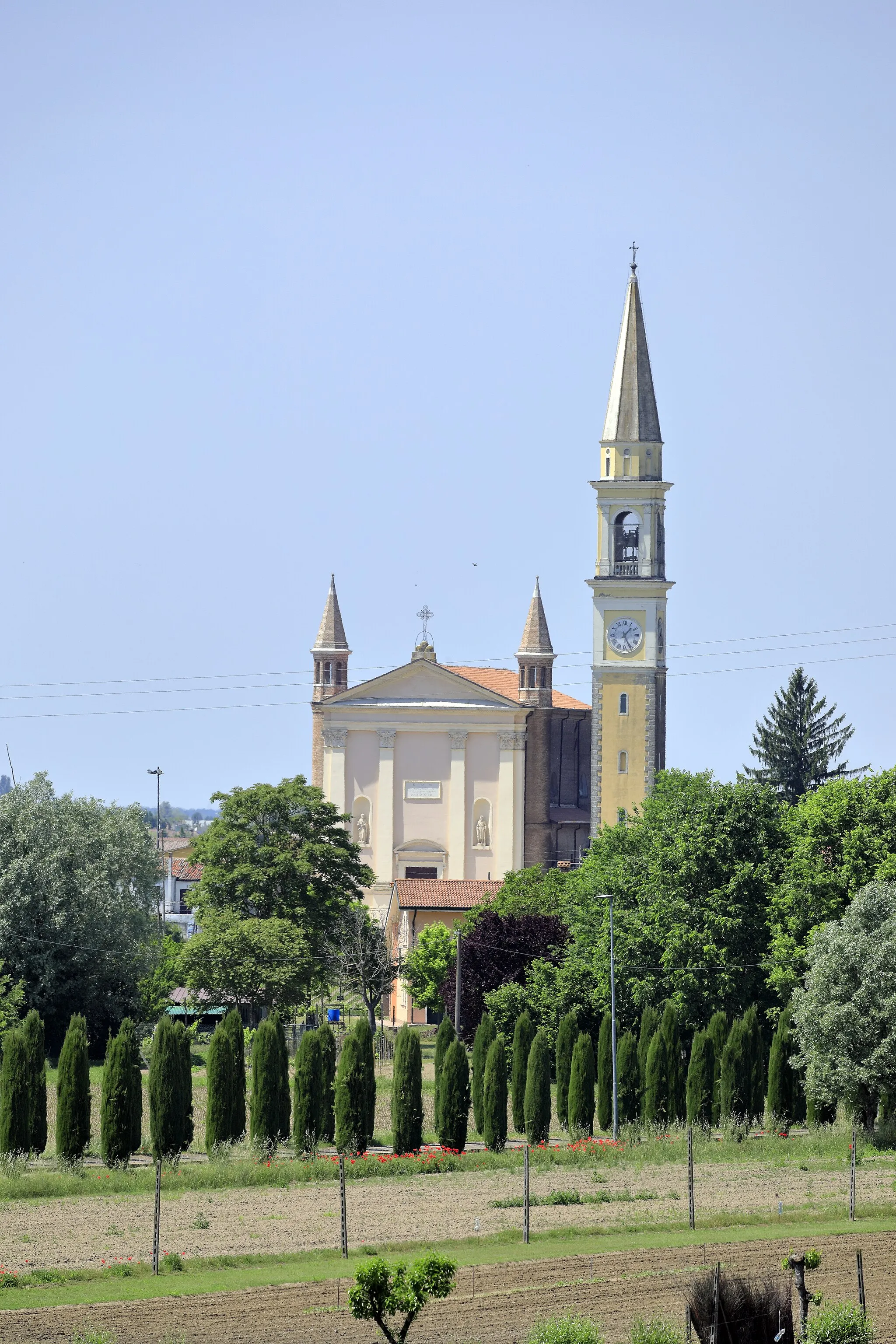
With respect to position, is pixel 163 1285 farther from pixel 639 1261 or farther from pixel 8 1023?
pixel 8 1023

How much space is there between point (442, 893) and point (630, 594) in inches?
842

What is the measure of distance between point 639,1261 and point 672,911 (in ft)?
91.5

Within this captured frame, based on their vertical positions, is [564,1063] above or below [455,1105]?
above

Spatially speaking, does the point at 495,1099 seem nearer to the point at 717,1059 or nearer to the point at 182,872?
the point at 717,1059

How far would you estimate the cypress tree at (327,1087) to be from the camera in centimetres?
4531

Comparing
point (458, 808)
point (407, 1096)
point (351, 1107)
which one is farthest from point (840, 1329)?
point (458, 808)

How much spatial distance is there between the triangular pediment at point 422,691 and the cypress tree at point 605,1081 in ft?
171

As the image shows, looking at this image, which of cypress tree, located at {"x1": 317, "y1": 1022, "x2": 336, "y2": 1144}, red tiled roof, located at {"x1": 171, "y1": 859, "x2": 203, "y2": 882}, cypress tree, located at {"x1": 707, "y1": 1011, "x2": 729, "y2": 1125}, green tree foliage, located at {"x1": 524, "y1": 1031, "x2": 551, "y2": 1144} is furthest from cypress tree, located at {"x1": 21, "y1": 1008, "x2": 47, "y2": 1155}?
red tiled roof, located at {"x1": 171, "y1": 859, "x2": 203, "y2": 882}

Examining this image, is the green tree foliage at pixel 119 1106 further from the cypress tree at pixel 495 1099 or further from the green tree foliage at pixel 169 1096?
the cypress tree at pixel 495 1099

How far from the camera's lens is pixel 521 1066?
170ft

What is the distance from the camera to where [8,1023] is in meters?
55.2

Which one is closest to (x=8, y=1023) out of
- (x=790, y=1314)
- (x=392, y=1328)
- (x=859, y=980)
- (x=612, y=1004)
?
(x=612, y=1004)

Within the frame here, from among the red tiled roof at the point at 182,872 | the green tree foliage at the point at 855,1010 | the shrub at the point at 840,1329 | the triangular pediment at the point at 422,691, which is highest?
the triangular pediment at the point at 422,691

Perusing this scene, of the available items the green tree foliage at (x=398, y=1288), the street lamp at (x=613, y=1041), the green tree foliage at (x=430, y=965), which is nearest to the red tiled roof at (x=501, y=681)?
the green tree foliage at (x=430, y=965)
